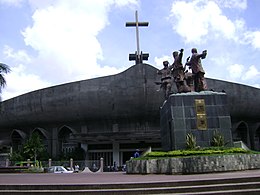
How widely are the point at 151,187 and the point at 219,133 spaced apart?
6.98 meters

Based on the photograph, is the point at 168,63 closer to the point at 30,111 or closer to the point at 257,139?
the point at 30,111

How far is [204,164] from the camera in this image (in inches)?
415

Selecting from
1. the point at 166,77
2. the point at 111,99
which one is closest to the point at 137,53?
the point at 111,99

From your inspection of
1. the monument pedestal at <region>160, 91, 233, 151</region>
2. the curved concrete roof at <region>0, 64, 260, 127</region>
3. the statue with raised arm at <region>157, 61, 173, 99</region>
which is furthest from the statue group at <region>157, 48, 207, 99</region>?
the curved concrete roof at <region>0, 64, 260, 127</region>

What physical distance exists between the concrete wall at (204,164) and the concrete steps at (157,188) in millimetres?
3427

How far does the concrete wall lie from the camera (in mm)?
10528

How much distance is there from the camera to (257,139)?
45.4 metres

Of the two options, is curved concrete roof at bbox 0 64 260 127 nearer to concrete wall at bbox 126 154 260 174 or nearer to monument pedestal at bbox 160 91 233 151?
monument pedestal at bbox 160 91 233 151

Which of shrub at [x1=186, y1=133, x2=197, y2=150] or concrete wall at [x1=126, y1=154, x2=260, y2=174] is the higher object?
shrub at [x1=186, y1=133, x2=197, y2=150]

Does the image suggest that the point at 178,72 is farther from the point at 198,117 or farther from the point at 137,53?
the point at 137,53

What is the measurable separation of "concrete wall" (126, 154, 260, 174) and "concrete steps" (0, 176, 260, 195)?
3.43 meters

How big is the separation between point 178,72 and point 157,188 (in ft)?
29.3

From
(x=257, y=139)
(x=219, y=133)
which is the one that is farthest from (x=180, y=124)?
(x=257, y=139)

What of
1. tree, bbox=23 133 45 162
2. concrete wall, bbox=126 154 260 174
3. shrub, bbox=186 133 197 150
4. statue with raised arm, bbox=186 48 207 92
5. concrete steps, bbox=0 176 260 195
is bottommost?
concrete steps, bbox=0 176 260 195
